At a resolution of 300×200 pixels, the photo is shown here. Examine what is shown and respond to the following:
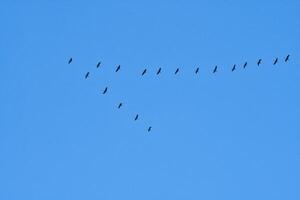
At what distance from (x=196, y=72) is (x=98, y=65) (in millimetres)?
3937

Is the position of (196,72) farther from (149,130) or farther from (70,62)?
(70,62)

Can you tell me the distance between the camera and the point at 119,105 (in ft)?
79.9

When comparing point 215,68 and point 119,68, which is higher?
point 215,68

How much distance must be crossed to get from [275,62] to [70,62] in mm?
8198

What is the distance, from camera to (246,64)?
2378cm

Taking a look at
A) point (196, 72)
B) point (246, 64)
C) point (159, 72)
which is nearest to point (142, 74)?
point (159, 72)

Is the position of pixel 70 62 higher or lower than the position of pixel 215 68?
lower

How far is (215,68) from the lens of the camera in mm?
24109

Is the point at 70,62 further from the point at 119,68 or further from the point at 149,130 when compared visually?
the point at 149,130

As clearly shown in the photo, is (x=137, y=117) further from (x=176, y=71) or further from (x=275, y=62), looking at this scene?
(x=275, y=62)

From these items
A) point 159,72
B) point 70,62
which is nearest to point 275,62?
point 159,72

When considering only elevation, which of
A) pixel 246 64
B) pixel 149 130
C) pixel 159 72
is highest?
pixel 246 64

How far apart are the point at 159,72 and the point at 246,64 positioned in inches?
139

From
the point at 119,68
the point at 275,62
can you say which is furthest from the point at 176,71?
the point at 275,62
